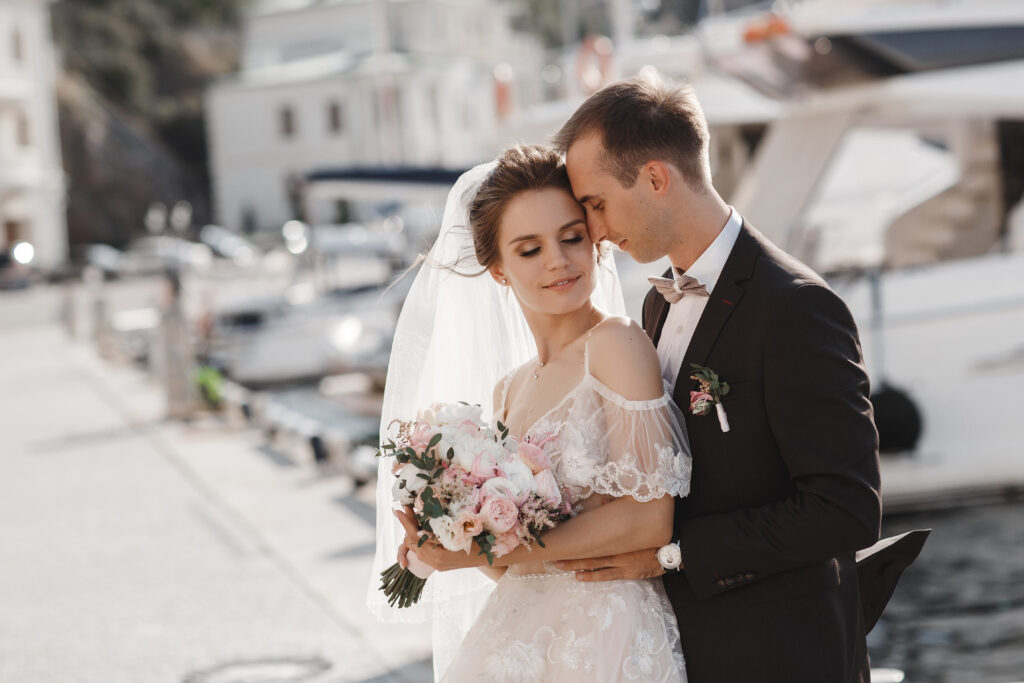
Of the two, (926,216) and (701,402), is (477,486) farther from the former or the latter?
(926,216)

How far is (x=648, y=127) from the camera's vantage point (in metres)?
2.79

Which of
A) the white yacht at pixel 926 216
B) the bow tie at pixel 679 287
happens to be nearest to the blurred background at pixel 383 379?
the white yacht at pixel 926 216

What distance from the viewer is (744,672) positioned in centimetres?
274

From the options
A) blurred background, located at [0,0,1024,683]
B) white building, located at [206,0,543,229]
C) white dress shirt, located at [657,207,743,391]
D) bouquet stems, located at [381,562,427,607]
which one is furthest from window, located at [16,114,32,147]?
white dress shirt, located at [657,207,743,391]

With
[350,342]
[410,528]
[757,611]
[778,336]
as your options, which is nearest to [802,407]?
[778,336]

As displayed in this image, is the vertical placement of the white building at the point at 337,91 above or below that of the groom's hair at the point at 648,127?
above

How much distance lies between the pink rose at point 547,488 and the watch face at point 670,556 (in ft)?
0.87

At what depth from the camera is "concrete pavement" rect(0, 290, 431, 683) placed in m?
6.37

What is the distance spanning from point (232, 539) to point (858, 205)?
10.3 meters

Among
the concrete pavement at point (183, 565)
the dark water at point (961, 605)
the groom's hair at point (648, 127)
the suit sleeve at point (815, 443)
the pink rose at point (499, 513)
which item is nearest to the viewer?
the suit sleeve at point (815, 443)

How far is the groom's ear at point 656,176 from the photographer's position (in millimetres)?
2809

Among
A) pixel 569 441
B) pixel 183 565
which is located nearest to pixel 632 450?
pixel 569 441

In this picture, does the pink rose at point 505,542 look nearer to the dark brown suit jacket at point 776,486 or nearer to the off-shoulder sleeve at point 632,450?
the off-shoulder sleeve at point 632,450

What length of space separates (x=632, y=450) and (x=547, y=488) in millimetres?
214
